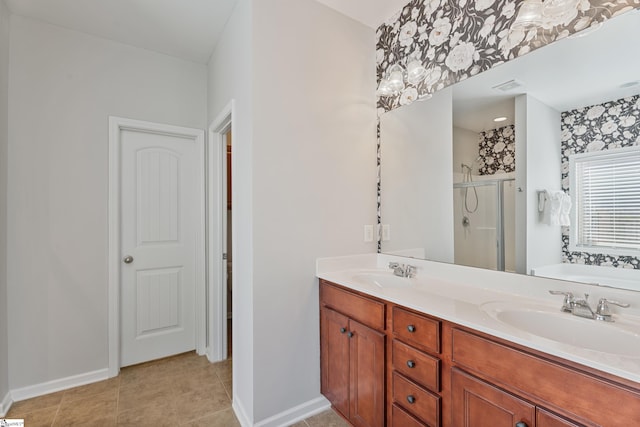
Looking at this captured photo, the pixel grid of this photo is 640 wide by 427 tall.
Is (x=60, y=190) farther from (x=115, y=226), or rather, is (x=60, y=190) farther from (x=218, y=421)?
(x=218, y=421)

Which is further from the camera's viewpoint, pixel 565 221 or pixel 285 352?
pixel 285 352

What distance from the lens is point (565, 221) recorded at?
129 centimetres

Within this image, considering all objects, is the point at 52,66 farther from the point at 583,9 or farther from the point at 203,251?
the point at 583,9

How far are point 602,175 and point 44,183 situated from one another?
3291mm

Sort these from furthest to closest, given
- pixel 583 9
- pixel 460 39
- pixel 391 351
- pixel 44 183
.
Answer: pixel 44 183 < pixel 460 39 < pixel 391 351 < pixel 583 9

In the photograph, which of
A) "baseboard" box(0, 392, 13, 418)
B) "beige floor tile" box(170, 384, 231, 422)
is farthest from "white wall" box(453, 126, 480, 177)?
"baseboard" box(0, 392, 13, 418)

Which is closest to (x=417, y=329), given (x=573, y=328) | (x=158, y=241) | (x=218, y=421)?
(x=573, y=328)

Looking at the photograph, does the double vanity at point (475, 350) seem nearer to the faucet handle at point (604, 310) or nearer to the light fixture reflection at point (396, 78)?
the faucet handle at point (604, 310)

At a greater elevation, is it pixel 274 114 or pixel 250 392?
pixel 274 114

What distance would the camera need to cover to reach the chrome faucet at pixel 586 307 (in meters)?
1.04

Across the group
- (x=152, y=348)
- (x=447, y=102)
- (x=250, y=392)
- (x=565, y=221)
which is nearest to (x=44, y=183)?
(x=152, y=348)

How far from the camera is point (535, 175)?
1.37 m

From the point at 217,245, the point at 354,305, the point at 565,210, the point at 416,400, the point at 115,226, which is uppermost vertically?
the point at 565,210

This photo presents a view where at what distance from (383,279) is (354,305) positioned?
1.16 feet
